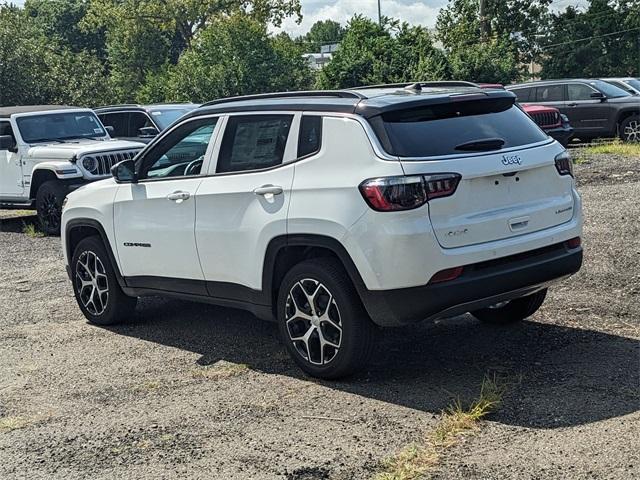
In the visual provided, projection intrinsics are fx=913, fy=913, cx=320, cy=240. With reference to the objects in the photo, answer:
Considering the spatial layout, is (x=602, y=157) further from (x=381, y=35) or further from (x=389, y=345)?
(x=381, y=35)

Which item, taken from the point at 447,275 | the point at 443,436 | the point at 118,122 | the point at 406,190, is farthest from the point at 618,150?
the point at 443,436

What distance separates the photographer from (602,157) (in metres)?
17.0

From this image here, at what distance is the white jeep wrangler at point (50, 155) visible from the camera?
13.5 meters

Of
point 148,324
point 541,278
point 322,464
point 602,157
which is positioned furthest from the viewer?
point 602,157

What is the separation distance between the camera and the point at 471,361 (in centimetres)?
614

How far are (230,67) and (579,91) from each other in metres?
20.1

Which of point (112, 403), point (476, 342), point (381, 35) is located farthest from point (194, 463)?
point (381, 35)

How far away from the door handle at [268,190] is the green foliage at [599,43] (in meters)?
52.2

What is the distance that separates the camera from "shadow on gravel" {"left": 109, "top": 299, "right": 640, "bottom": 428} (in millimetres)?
5223

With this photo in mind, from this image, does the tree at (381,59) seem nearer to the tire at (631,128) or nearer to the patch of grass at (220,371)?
the tire at (631,128)

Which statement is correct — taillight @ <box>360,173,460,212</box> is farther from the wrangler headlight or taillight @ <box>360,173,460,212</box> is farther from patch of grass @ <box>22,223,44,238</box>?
patch of grass @ <box>22,223,44,238</box>

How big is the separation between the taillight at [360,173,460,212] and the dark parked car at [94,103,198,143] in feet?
38.7

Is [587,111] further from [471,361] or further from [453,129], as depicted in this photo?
[453,129]

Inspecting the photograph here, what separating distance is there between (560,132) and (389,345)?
1215cm
